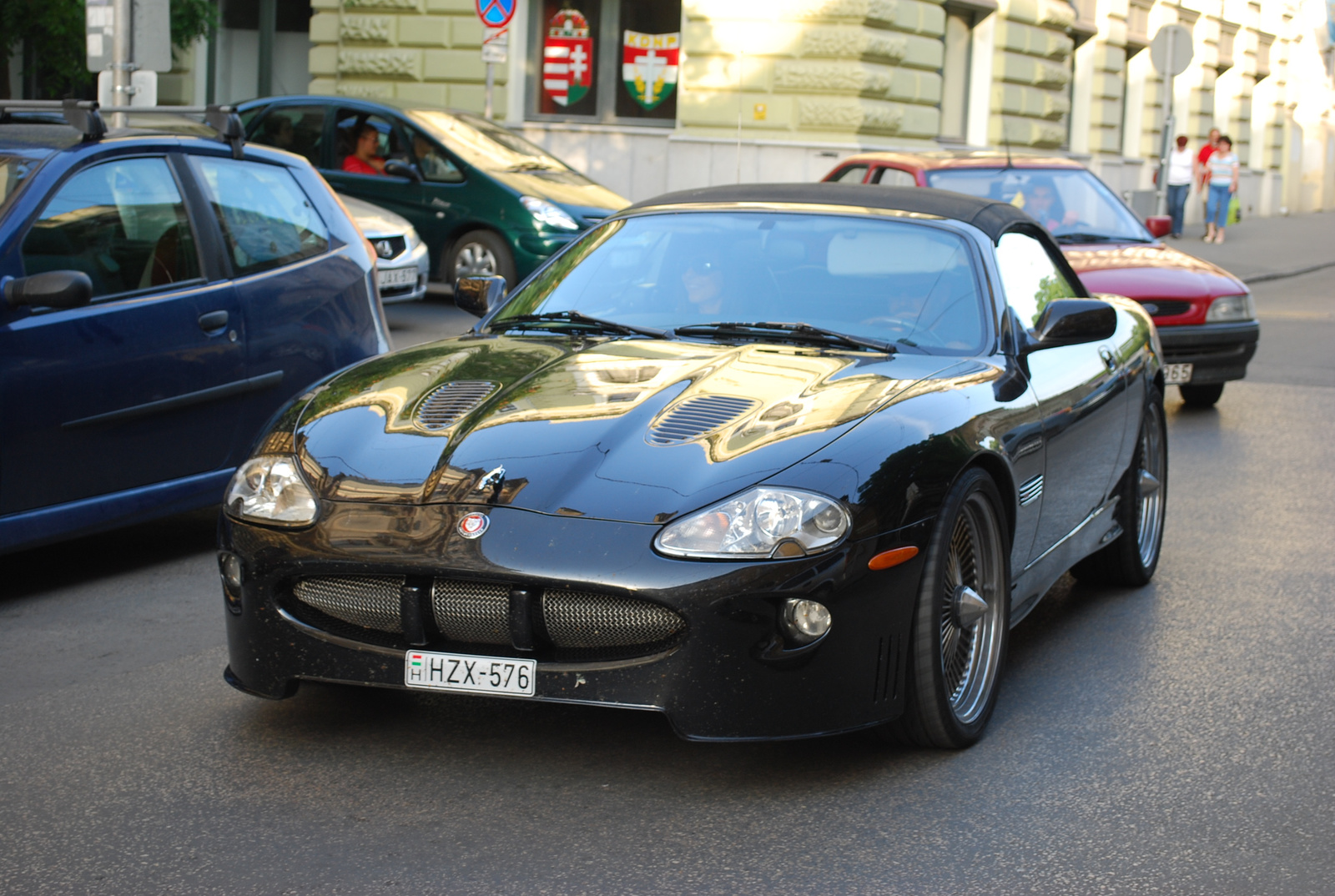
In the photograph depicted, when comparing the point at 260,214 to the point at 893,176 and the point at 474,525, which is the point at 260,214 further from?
the point at 893,176

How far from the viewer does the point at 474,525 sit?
Result: 3814 millimetres

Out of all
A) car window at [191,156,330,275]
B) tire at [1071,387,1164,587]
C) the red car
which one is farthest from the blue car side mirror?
the red car

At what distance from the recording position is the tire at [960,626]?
4023 millimetres

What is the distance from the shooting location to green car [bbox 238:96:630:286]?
14484 millimetres

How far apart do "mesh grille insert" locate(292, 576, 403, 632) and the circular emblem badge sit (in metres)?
0.18

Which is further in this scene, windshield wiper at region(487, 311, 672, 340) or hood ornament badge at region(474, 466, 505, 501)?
windshield wiper at region(487, 311, 672, 340)

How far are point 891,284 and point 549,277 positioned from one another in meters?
1.13

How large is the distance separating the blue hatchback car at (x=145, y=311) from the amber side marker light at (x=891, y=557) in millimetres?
3082

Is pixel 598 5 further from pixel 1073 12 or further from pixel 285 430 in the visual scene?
pixel 285 430

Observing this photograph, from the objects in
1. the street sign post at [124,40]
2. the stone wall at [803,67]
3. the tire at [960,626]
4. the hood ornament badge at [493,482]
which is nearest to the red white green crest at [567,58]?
the stone wall at [803,67]

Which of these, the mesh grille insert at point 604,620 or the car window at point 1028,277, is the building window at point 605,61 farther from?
the mesh grille insert at point 604,620

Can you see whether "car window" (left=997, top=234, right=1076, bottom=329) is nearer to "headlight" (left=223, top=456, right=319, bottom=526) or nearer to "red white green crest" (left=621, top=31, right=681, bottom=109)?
"headlight" (left=223, top=456, right=319, bottom=526)

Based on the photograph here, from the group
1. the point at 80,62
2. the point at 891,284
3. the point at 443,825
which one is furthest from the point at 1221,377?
the point at 80,62

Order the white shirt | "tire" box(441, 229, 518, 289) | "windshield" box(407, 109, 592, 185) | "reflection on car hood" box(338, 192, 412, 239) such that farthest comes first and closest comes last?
1. the white shirt
2. "windshield" box(407, 109, 592, 185)
3. "tire" box(441, 229, 518, 289)
4. "reflection on car hood" box(338, 192, 412, 239)
